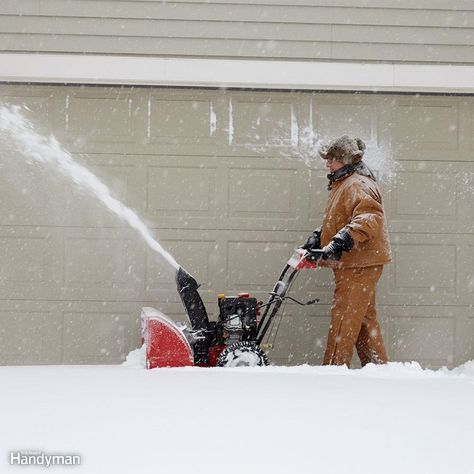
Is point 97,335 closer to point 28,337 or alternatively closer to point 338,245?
point 28,337

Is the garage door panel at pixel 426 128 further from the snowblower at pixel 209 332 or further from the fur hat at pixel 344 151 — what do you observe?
the snowblower at pixel 209 332

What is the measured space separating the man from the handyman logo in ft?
11.1

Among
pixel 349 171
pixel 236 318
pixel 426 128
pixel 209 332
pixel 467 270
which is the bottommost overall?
pixel 209 332

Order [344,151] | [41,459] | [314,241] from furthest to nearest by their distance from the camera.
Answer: [314,241], [344,151], [41,459]

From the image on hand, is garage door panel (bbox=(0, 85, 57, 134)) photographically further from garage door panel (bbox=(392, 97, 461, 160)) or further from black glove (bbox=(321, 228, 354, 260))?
garage door panel (bbox=(392, 97, 461, 160))

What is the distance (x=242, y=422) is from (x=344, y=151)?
319 cm

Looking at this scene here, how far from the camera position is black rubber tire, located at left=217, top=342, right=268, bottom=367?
20.3 feet

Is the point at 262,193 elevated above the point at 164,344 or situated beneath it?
elevated above

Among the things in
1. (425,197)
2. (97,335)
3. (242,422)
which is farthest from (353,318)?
(242,422)

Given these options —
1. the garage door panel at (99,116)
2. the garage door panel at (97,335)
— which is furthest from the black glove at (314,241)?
the garage door panel at (99,116)

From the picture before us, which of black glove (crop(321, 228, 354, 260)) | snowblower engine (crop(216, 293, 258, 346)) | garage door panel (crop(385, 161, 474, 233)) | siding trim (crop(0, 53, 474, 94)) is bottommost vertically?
snowblower engine (crop(216, 293, 258, 346))

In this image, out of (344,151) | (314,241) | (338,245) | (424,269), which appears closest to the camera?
(338,245)

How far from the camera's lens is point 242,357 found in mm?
6188

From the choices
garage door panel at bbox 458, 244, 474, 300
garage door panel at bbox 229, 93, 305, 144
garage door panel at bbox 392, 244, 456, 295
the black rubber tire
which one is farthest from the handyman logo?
garage door panel at bbox 458, 244, 474, 300
